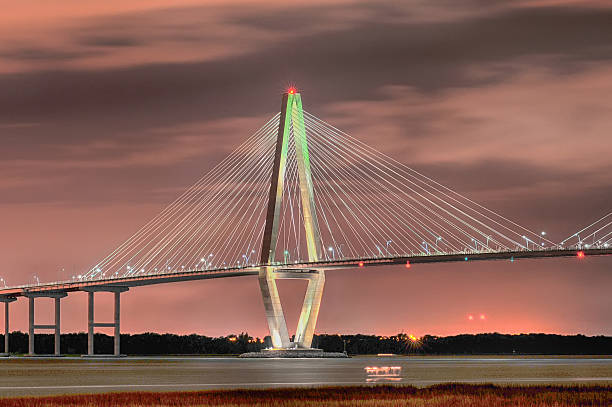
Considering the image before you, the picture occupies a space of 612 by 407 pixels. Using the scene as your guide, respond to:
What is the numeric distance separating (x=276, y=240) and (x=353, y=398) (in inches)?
2755

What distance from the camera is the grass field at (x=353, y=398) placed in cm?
3700

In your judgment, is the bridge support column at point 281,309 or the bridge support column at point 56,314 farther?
the bridge support column at point 56,314

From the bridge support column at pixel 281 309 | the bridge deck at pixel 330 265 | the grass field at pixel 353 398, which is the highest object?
the bridge deck at pixel 330 265

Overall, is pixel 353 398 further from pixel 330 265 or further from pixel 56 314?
pixel 56 314

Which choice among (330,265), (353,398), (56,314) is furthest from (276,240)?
(353,398)

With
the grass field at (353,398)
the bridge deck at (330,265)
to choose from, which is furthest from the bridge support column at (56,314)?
the grass field at (353,398)

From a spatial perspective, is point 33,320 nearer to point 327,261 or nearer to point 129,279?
point 129,279

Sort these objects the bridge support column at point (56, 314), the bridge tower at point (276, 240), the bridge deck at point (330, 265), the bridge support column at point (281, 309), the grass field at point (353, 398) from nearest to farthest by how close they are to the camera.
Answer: the grass field at point (353, 398) < the bridge deck at point (330, 265) < the bridge tower at point (276, 240) < the bridge support column at point (281, 309) < the bridge support column at point (56, 314)

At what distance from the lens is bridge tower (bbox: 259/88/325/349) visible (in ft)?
356

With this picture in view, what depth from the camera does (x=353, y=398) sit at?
40.1 m

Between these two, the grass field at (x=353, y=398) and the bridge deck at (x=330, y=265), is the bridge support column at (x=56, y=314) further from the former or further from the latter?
the grass field at (x=353, y=398)

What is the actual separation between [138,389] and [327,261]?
62.7 metres

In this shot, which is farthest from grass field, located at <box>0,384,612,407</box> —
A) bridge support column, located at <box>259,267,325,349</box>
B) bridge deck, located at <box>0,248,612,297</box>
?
bridge support column, located at <box>259,267,325,349</box>

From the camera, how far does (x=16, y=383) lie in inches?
2034
